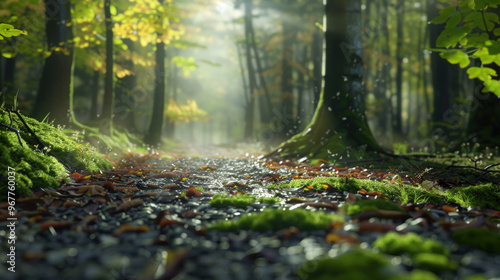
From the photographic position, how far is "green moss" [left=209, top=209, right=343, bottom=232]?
105 inches

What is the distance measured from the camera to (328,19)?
8.07 meters

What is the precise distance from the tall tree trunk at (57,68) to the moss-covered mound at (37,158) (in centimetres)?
306

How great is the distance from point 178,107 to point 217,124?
1474 inches

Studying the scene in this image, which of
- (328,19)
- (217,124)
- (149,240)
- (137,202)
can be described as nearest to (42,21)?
(328,19)

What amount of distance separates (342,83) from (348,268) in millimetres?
6511

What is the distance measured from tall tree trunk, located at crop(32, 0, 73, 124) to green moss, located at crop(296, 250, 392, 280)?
787cm

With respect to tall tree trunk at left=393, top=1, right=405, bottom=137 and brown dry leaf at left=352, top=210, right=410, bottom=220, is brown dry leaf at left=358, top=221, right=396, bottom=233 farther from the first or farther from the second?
tall tree trunk at left=393, top=1, right=405, bottom=137

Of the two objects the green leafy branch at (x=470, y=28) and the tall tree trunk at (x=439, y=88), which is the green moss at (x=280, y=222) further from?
the tall tree trunk at (x=439, y=88)

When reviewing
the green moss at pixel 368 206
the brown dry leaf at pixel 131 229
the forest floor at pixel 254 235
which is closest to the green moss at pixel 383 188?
the forest floor at pixel 254 235

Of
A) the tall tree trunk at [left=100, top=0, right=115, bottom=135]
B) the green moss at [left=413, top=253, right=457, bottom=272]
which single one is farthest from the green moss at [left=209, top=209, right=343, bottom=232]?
the tall tree trunk at [left=100, top=0, right=115, bottom=135]

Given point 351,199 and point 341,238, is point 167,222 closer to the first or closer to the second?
point 341,238

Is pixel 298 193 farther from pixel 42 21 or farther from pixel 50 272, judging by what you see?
pixel 42 21

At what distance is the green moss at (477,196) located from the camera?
12.8 ft

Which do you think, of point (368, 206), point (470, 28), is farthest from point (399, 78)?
point (368, 206)
